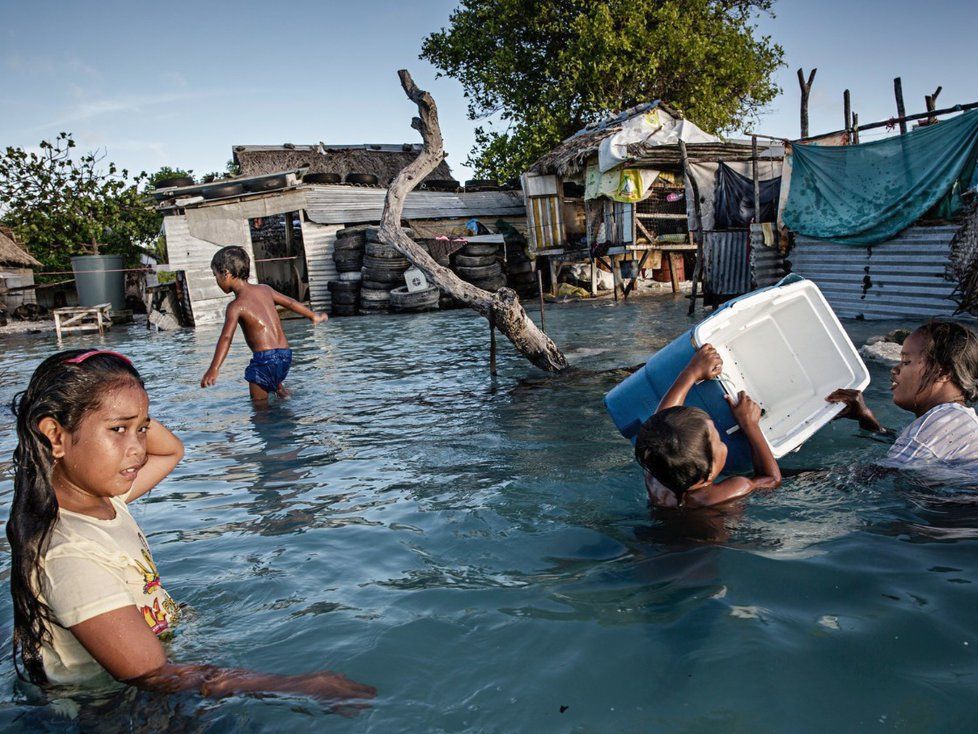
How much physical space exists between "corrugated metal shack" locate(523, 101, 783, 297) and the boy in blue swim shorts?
9411 millimetres

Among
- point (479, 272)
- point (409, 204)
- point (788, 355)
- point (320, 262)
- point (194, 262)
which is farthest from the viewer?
point (409, 204)

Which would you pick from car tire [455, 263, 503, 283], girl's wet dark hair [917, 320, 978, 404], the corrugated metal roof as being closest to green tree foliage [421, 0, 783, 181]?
the corrugated metal roof

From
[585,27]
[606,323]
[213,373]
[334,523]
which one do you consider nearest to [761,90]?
[585,27]

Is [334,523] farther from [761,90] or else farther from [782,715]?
[761,90]

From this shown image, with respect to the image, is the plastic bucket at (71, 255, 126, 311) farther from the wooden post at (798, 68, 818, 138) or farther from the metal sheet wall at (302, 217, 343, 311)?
the wooden post at (798, 68, 818, 138)

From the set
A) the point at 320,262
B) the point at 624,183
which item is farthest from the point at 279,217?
the point at 624,183

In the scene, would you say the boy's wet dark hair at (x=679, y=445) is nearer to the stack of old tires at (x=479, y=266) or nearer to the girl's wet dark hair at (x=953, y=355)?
the girl's wet dark hair at (x=953, y=355)

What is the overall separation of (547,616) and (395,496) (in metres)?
1.92

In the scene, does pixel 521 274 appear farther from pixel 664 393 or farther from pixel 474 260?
pixel 664 393

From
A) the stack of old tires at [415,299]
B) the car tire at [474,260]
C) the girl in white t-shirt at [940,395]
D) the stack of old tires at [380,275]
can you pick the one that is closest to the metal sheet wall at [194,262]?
the stack of old tires at [380,275]

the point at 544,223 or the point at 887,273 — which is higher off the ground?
the point at 544,223

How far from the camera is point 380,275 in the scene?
20891mm

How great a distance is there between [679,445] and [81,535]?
2.33 meters

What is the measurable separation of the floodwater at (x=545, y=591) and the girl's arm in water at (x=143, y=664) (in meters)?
0.10
